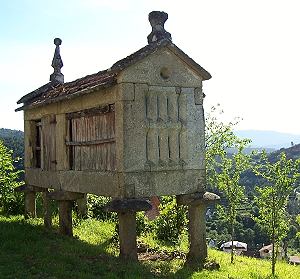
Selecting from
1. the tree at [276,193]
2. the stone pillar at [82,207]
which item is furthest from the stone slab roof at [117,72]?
the stone pillar at [82,207]

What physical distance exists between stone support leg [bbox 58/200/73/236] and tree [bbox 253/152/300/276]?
4882mm

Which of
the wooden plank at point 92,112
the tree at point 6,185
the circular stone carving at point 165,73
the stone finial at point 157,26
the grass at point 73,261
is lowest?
the grass at point 73,261

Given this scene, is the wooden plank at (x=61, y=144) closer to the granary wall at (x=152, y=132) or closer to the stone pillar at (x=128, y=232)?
the granary wall at (x=152, y=132)

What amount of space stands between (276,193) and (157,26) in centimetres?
539

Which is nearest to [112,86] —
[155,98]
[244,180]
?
[155,98]

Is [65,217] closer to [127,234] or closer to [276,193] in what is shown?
[127,234]

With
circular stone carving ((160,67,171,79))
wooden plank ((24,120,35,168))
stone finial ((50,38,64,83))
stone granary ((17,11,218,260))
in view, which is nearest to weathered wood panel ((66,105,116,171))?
stone granary ((17,11,218,260))

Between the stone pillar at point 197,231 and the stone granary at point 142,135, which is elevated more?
the stone granary at point 142,135

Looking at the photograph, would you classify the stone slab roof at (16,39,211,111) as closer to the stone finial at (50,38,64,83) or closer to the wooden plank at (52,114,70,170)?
the wooden plank at (52,114,70,170)

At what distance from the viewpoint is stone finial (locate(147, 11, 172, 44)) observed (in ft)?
29.1

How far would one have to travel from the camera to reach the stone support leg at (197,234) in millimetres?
9234

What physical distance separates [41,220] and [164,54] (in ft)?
23.0

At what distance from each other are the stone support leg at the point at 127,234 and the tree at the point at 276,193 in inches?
175

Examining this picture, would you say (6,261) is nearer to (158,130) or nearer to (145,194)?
(145,194)
